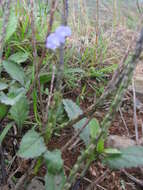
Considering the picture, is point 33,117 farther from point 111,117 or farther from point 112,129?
point 111,117

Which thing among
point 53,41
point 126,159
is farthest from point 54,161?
point 53,41

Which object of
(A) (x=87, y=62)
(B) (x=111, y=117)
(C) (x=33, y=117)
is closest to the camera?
(B) (x=111, y=117)

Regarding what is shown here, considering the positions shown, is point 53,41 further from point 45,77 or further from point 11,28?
point 11,28

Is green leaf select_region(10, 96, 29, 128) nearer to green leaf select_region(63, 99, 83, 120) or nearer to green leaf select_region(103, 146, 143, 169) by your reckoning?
green leaf select_region(63, 99, 83, 120)

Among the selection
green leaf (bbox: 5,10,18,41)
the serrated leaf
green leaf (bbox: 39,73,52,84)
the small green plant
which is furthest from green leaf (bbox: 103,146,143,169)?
green leaf (bbox: 5,10,18,41)

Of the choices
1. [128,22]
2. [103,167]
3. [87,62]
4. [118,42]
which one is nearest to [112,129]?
[103,167]

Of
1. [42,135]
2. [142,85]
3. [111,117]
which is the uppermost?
[111,117]

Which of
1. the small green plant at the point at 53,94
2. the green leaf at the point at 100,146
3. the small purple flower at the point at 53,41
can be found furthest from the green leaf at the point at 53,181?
the small purple flower at the point at 53,41

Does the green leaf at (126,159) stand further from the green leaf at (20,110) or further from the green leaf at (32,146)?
the green leaf at (20,110)
